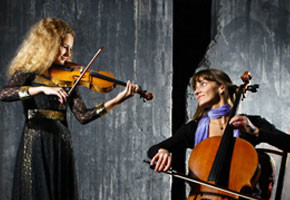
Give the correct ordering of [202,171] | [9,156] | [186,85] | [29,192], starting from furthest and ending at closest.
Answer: [186,85] < [9,156] < [29,192] < [202,171]

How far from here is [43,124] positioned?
203 cm

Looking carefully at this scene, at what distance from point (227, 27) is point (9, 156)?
1.67 metres

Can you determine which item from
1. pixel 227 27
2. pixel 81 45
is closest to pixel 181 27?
pixel 227 27

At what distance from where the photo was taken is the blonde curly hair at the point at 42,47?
2125 millimetres

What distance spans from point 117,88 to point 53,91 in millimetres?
671

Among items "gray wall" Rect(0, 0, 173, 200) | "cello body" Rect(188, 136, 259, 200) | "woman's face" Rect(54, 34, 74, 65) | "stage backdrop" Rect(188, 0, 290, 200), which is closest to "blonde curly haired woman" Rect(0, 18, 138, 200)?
"woman's face" Rect(54, 34, 74, 65)

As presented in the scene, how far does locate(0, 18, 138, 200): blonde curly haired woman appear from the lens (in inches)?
78.4

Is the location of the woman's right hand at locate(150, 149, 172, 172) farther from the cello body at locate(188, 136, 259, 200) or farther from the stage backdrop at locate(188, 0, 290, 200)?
the stage backdrop at locate(188, 0, 290, 200)

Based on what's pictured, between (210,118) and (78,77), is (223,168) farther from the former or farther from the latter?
(78,77)

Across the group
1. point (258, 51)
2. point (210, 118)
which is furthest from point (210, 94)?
point (258, 51)

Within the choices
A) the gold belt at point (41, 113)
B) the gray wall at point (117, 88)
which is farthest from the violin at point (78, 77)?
the gray wall at point (117, 88)

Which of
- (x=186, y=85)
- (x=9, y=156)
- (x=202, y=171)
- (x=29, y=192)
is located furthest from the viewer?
(x=186, y=85)

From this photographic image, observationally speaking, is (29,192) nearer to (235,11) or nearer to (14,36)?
(14,36)

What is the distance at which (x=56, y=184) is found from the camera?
6.66 ft
